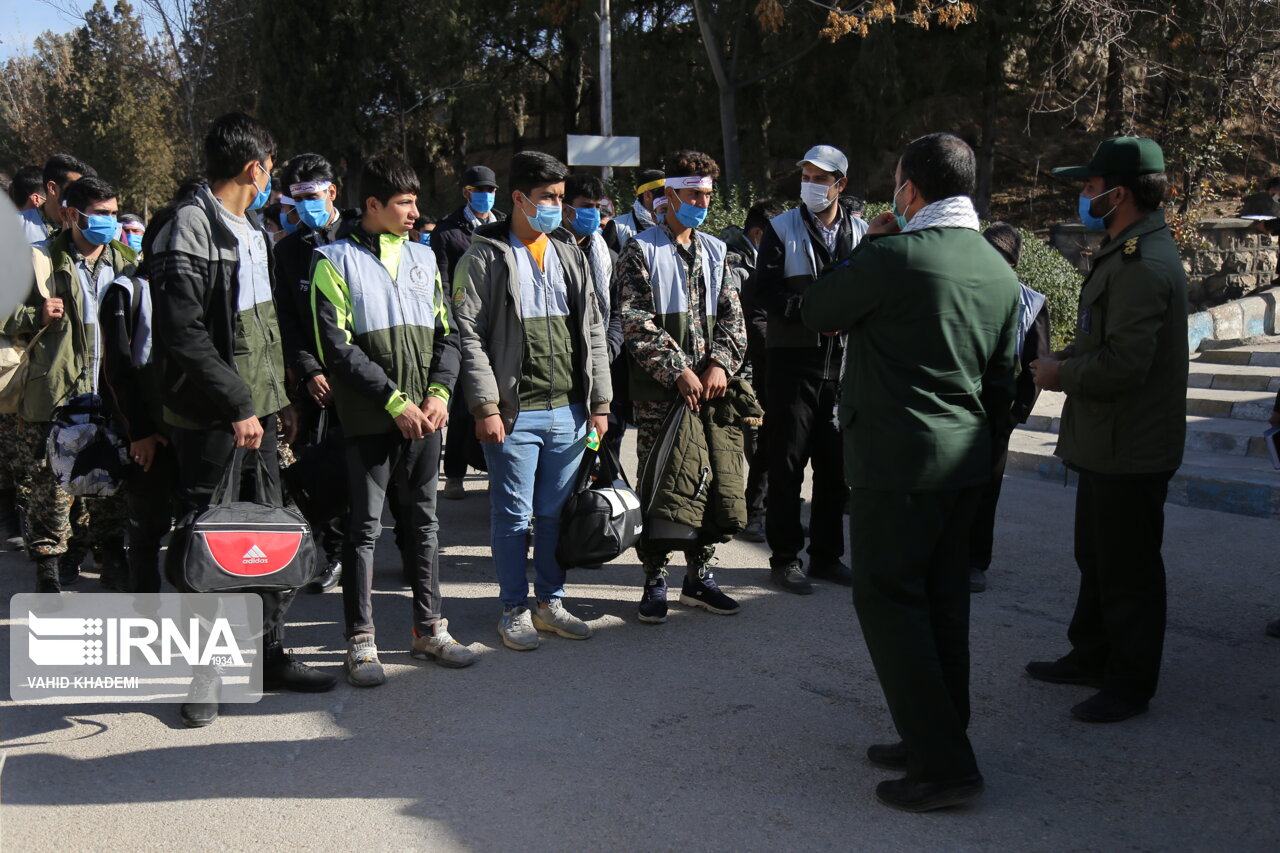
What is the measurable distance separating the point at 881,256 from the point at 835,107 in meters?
16.1

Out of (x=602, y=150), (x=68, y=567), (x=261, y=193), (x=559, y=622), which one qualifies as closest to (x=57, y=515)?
(x=68, y=567)

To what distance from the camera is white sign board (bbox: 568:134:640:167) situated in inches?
519

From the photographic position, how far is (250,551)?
396 centimetres

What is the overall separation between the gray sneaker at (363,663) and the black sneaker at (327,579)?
3.98 ft

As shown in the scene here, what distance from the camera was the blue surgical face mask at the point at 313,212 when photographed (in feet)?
19.8

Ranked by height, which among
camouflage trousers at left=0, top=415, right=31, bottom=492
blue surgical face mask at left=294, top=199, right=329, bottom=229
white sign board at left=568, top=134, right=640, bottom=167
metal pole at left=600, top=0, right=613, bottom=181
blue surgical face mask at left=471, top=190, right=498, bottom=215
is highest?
metal pole at left=600, top=0, right=613, bottom=181

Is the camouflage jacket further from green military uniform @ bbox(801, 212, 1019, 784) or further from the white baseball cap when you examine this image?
green military uniform @ bbox(801, 212, 1019, 784)

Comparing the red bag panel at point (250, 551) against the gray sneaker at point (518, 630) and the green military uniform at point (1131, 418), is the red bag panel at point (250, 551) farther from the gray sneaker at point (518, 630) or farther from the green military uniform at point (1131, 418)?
the green military uniform at point (1131, 418)

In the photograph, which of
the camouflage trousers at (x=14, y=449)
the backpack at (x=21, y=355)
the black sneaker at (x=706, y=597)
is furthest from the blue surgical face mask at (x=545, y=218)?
the camouflage trousers at (x=14, y=449)

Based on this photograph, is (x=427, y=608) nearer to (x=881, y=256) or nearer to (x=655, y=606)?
(x=655, y=606)

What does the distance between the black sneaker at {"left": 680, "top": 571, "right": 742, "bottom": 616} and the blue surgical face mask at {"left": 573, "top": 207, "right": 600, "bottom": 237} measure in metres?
2.28

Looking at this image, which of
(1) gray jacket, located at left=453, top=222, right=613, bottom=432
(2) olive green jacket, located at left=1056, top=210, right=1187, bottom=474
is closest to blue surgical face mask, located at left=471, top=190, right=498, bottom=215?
(1) gray jacket, located at left=453, top=222, right=613, bottom=432

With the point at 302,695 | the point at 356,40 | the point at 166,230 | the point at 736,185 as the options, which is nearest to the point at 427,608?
the point at 302,695

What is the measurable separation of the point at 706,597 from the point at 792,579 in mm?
513
